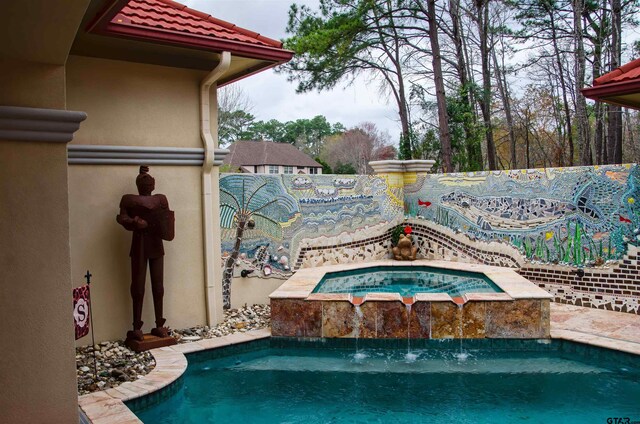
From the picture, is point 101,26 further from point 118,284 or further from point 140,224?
point 118,284

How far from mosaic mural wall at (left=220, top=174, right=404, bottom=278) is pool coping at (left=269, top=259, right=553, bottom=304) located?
1.45ft

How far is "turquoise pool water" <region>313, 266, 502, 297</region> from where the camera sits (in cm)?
792

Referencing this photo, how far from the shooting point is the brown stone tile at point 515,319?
6.47m

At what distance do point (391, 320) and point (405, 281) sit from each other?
2.65m

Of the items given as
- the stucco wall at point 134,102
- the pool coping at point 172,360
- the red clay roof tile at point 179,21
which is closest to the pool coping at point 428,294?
the pool coping at point 172,360

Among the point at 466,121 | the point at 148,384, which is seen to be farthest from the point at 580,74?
the point at 148,384

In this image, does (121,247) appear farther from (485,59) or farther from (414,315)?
(485,59)

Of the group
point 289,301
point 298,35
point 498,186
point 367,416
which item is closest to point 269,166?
point 298,35

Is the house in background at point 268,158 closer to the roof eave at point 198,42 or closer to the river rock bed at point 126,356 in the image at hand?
the river rock bed at point 126,356

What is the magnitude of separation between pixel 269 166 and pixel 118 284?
2641 cm

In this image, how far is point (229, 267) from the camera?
799 cm

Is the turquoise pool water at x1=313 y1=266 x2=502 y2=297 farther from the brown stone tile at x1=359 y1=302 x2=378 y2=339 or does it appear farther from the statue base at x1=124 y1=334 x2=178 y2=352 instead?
→ the statue base at x1=124 y1=334 x2=178 y2=352

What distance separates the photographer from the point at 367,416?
4664mm

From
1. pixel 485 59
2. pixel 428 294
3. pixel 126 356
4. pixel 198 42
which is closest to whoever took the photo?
pixel 126 356
